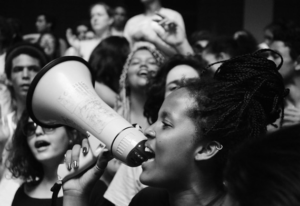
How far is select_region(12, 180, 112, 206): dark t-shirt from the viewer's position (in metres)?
2.49

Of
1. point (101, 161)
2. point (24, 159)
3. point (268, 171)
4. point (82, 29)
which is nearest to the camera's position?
point (268, 171)

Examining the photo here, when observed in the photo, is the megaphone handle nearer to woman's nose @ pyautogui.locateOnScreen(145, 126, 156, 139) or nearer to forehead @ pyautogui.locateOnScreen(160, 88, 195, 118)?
woman's nose @ pyautogui.locateOnScreen(145, 126, 156, 139)

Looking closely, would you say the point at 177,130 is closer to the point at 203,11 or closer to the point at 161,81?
the point at 161,81

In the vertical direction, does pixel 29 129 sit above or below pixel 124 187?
above

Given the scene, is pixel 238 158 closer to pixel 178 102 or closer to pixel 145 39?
pixel 178 102

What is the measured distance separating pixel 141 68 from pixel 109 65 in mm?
627

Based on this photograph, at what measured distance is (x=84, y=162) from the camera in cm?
217

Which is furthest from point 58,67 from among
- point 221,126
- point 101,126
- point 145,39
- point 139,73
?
point 145,39

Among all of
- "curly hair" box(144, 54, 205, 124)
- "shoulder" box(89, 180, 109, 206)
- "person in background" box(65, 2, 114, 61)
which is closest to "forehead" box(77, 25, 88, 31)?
"person in background" box(65, 2, 114, 61)

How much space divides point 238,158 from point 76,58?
1.36 meters

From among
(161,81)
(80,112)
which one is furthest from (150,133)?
(161,81)

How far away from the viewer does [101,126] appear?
2.05 metres

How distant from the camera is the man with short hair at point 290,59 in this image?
340cm

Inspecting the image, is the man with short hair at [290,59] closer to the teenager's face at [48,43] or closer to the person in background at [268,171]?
the person in background at [268,171]
